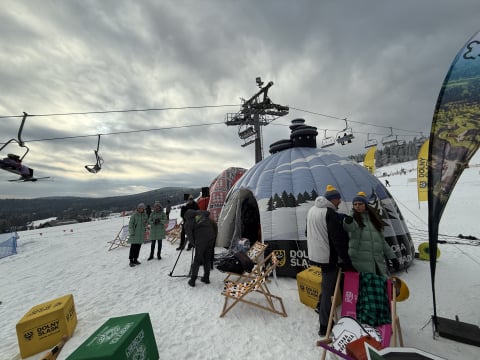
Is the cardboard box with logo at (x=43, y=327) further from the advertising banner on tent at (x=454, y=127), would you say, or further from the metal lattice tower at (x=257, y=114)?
the metal lattice tower at (x=257, y=114)

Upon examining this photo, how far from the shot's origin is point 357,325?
2.67m

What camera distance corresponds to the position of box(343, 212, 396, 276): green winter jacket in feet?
11.0

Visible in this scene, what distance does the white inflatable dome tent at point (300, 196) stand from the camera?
573 cm

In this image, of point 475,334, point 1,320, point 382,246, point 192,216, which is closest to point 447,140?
point 382,246

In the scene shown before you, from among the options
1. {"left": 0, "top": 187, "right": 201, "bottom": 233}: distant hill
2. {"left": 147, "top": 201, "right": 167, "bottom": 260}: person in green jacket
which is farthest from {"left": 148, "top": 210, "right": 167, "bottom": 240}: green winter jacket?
{"left": 0, "top": 187, "right": 201, "bottom": 233}: distant hill

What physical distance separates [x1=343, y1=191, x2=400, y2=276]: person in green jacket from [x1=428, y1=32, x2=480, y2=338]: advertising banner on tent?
26.9 inches

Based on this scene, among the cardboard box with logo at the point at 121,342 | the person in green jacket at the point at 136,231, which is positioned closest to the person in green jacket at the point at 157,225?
the person in green jacket at the point at 136,231

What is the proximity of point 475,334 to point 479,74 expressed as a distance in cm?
374

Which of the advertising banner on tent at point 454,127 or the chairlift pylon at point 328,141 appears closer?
the advertising banner on tent at point 454,127

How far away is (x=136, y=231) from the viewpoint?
7.46 meters

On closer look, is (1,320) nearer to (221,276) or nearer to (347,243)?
(221,276)

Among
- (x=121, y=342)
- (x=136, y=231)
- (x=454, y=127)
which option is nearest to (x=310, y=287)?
(x=121, y=342)

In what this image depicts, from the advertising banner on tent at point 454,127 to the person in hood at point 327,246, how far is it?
4.19 ft

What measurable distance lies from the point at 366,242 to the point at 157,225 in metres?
6.95
